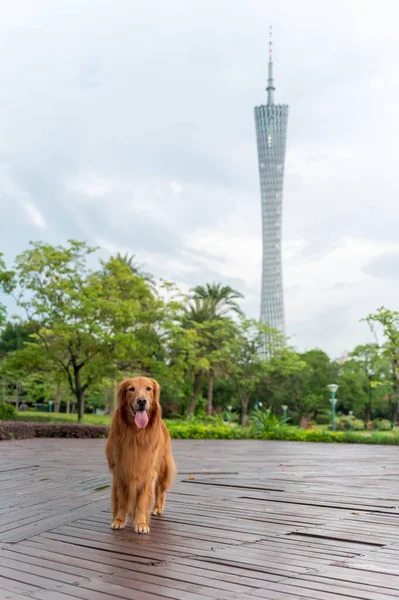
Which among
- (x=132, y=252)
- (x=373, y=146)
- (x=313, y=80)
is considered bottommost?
(x=132, y=252)

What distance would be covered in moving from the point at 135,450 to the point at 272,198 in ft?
212

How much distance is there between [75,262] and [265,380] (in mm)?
22444

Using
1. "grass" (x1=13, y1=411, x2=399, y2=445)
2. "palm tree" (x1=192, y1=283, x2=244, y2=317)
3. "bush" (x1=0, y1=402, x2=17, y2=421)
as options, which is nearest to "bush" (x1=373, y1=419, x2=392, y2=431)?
"palm tree" (x1=192, y1=283, x2=244, y2=317)

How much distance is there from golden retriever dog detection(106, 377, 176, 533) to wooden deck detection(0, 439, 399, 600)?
0.17 meters

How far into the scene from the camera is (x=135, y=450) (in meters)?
4.24

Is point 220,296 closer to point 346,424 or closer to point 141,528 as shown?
point 346,424

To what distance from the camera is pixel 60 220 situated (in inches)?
898

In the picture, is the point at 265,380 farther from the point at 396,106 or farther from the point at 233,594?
the point at 233,594

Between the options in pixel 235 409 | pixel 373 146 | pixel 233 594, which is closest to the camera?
pixel 233 594

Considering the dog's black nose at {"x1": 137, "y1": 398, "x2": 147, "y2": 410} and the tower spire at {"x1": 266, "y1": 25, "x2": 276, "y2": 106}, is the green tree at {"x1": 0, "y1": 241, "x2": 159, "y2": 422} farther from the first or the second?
the tower spire at {"x1": 266, "y1": 25, "x2": 276, "y2": 106}

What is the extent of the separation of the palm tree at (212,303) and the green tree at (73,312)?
12986 mm

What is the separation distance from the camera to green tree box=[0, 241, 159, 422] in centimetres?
1994

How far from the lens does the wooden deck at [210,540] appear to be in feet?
Answer: 10.1

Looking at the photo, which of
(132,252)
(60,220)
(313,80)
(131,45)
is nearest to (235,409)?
(132,252)
